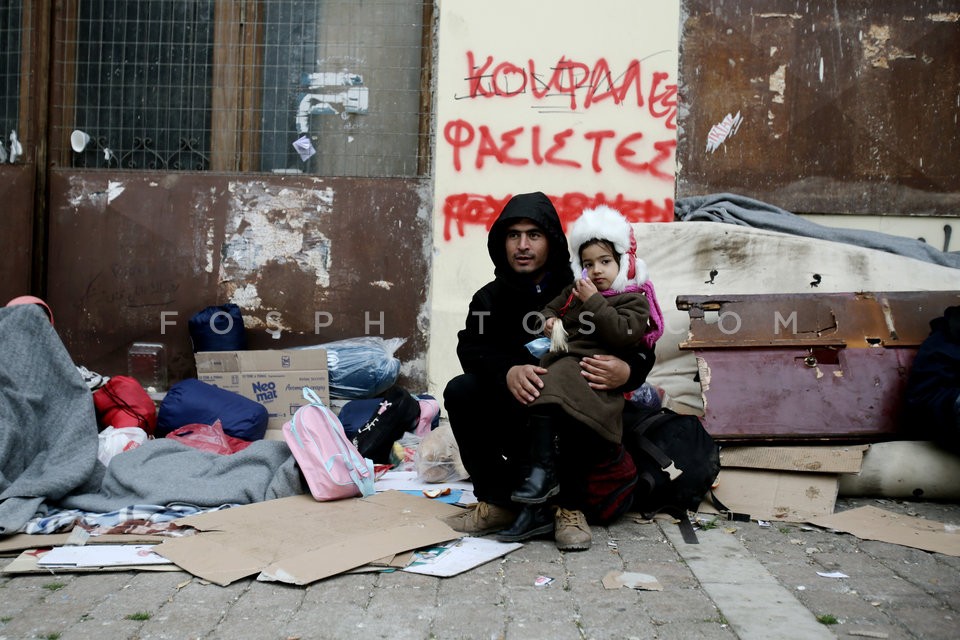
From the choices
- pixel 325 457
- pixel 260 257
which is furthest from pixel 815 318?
pixel 260 257

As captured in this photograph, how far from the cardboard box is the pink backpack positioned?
1391 millimetres

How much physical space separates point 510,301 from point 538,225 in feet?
1.06

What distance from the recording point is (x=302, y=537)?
3.15 meters

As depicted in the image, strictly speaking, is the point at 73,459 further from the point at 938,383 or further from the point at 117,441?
the point at 938,383

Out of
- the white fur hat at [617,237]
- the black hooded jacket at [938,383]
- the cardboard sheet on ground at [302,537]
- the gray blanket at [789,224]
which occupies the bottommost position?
the cardboard sheet on ground at [302,537]

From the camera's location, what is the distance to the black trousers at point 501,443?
10.7 feet

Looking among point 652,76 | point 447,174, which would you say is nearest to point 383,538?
point 447,174

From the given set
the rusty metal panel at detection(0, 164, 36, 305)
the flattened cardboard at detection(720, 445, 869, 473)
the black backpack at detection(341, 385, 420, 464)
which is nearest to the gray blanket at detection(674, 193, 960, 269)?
the flattened cardboard at detection(720, 445, 869, 473)

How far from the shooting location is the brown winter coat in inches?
121

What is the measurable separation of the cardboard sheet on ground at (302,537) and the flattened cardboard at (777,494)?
1220 mm

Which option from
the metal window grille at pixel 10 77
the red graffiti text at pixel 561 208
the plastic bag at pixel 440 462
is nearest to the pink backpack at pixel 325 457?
the plastic bag at pixel 440 462

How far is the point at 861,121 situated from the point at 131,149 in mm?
4859

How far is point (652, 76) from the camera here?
5605 mm

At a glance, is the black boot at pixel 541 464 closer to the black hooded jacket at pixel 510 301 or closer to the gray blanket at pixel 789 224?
the black hooded jacket at pixel 510 301
